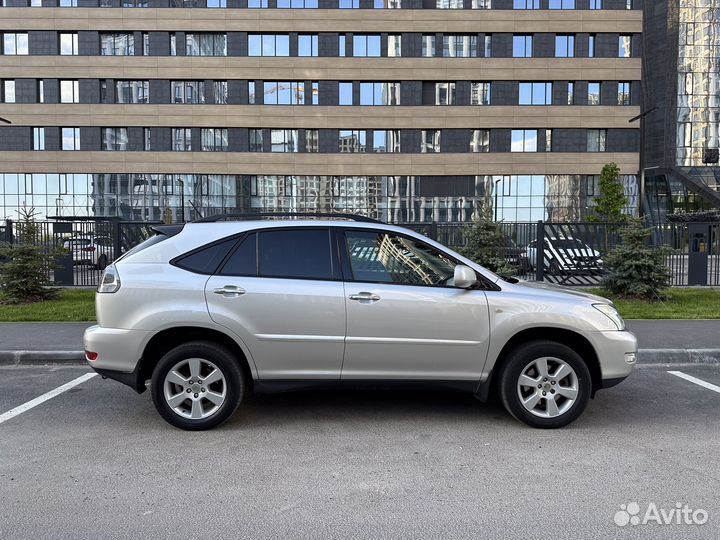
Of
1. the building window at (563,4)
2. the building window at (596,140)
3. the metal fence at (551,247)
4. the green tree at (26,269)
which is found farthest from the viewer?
the building window at (596,140)

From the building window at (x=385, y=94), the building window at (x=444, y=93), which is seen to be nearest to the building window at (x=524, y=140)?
the building window at (x=444, y=93)

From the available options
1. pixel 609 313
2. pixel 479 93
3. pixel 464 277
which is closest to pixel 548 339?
pixel 609 313

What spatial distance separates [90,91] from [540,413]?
4357 centimetres

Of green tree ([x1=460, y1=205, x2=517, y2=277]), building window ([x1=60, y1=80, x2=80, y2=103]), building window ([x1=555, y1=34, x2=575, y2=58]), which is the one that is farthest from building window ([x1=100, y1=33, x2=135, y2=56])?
Answer: green tree ([x1=460, y1=205, x2=517, y2=277])

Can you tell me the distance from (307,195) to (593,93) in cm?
2288

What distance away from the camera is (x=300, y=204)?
4088 cm

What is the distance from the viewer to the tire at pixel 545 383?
15.0 feet

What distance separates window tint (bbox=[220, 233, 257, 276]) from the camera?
4.64 meters

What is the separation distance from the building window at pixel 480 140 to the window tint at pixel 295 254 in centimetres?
3799

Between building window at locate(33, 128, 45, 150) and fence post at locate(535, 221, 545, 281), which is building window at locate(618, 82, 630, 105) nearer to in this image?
fence post at locate(535, 221, 545, 281)

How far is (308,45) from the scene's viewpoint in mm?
39875

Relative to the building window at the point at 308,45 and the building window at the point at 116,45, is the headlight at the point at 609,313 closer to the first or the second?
the building window at the point at 308,45

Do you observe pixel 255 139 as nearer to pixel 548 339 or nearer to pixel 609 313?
pixel 548 339

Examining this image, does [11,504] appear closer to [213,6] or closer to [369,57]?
[369,57]
